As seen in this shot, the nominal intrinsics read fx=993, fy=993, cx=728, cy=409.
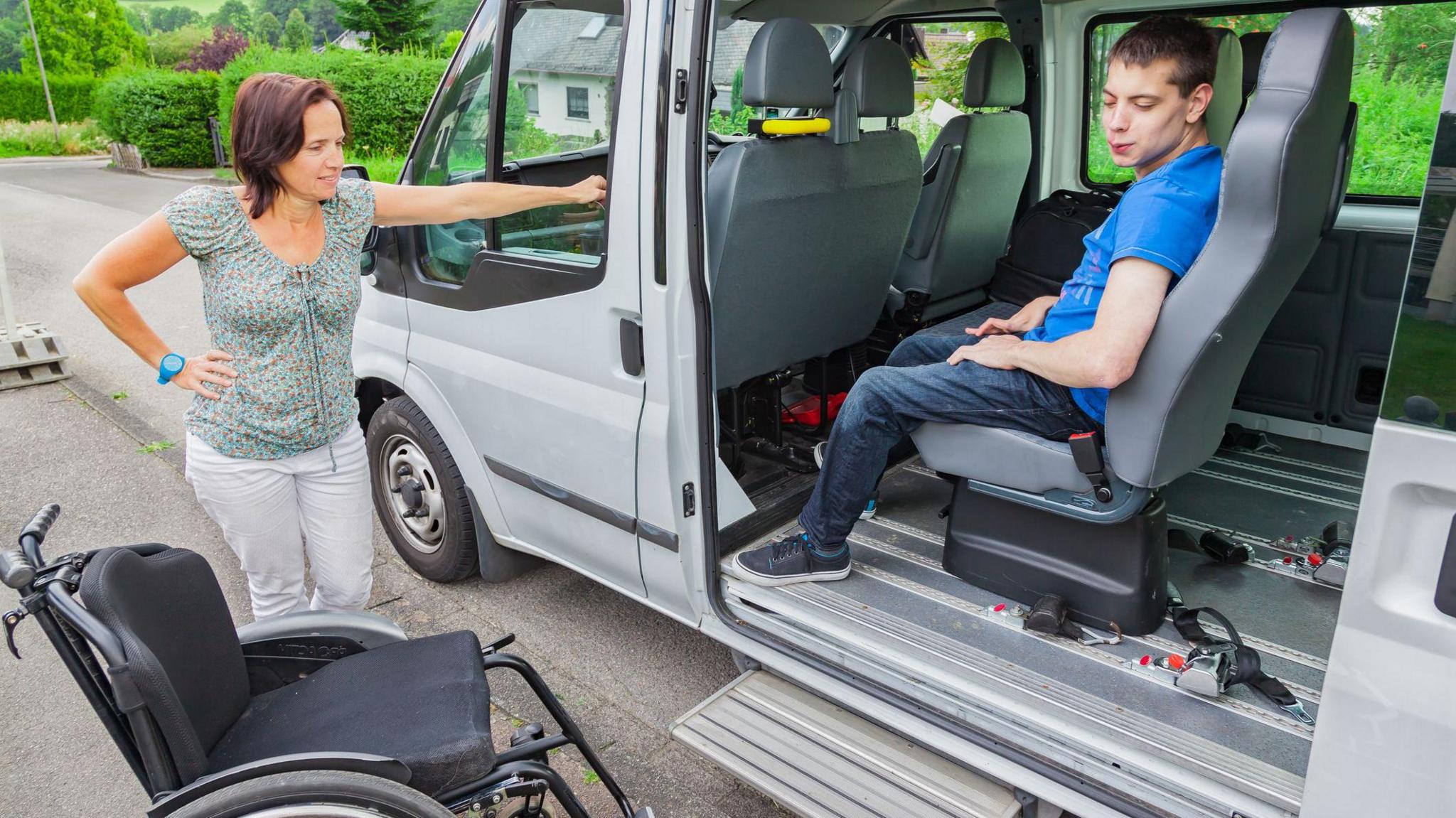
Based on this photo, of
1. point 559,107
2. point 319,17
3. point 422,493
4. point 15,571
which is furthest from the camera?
point 319,17

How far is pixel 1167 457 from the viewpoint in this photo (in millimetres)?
2311

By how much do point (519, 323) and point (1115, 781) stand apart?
6.39 feet

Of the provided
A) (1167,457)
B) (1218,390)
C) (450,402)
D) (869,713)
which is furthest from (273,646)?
(1218,390)

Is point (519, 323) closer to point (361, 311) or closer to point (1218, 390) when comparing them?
point (361, 311)

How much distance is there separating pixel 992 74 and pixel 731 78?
3.61 ft

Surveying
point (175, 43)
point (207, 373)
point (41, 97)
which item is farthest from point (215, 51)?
point (207, 373)

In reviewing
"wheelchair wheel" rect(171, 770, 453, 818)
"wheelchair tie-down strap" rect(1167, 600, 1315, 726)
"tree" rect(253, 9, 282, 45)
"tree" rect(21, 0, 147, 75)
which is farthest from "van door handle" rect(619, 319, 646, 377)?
"tree" rect(253, 9, 282, 45)

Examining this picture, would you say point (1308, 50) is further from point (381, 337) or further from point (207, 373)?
point (381, 337)

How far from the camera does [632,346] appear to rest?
8.50 feet

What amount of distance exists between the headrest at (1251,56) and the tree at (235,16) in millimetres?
69513

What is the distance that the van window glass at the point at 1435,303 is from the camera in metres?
1.42

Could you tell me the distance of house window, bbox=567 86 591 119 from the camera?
281 centimetres

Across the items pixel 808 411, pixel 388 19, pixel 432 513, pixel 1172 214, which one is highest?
pixel 388 19

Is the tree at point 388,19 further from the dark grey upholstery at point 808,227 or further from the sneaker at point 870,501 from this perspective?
the sneaker at point 870,501
